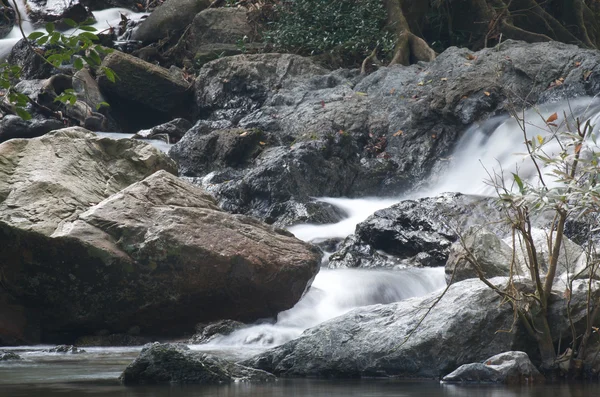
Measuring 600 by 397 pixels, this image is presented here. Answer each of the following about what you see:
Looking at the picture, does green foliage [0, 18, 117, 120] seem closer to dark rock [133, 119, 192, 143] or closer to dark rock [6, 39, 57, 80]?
dark rock [133, 119, 192, 143]

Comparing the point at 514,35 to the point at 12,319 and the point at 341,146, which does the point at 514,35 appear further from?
the point at 12,319

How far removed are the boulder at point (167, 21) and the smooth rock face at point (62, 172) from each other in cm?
1176

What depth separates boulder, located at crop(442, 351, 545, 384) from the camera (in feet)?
15.2

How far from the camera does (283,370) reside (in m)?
5.15

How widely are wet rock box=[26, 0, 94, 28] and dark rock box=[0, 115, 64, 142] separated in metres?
7.32

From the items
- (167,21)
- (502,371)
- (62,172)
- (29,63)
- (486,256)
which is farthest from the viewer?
(167,21)

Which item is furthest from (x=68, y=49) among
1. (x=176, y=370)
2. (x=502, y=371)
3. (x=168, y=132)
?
(x=168, y=132)

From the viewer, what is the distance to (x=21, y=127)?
1513 centimetres

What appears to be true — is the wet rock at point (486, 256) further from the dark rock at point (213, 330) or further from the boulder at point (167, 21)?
the boulder at point (167, 21)

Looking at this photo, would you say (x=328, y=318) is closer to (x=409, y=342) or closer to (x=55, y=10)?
(x=409, y=342)

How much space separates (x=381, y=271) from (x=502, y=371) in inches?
184

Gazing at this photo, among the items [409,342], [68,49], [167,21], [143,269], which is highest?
[167,21]

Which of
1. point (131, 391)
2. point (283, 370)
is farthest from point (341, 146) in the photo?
point (131, 391)

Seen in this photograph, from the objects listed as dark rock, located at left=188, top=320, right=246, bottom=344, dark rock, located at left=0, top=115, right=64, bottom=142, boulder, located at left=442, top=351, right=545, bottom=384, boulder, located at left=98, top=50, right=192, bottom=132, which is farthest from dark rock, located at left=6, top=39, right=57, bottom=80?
boulder, located at left=442, top=351, right=545, bottom=384
